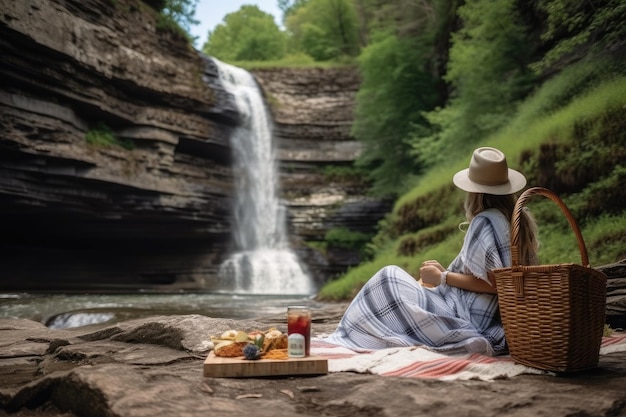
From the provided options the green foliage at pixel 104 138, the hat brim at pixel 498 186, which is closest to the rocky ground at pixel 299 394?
the hat brim at pixel 498 186

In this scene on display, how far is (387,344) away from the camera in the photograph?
11.2 ft

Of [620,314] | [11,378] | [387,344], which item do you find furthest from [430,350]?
[11,378]

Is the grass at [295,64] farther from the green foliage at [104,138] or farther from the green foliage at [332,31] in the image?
the green foliage at [104,138]

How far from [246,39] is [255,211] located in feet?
54.9

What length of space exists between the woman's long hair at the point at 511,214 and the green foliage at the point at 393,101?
56.0ft

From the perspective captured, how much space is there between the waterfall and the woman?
16266mm

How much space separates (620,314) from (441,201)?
9.08 metres

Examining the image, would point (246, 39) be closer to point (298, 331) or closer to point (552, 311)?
point (298, 331)

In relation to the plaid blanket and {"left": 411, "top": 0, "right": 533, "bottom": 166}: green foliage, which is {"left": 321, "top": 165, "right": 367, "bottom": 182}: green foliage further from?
the plaid blanket

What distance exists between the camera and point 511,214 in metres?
3.46

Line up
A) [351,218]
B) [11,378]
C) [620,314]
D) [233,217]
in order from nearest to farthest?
[11,378] → [620,314] → [233,217] → [351,218]

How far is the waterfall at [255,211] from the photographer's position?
786 inches

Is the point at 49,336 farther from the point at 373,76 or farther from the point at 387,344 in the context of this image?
the point at 373,76

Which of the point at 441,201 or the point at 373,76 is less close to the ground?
the point at 373,76
